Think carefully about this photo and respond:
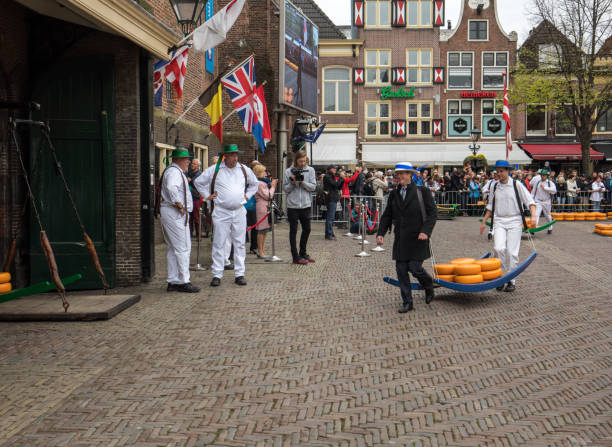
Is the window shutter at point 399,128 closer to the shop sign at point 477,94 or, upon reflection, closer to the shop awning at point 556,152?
the shop sign at point 477,94

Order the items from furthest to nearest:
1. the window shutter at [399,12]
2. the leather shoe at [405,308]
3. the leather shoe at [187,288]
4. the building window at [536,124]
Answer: the building window at [536,124]
the window shutter at [399,12]
the leather shoe at [187,288]
the leather shoe at [405,308]

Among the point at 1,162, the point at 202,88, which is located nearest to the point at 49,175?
the point at 1,162

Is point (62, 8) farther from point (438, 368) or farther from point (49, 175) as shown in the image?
point (438, 368)

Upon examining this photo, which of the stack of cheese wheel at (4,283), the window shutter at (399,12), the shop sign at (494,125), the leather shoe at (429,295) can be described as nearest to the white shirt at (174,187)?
the stack of cheese wheel at (4,283)

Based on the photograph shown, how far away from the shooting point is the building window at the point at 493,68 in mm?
40875

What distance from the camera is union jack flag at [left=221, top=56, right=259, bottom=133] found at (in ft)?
42.2

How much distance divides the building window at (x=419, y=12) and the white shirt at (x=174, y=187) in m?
34.8

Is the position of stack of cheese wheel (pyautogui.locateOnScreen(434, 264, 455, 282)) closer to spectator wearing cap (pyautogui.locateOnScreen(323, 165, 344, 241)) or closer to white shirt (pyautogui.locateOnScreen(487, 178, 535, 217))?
white shirt (pyautogui.locateOnScreen(487, 178, 535, 217))

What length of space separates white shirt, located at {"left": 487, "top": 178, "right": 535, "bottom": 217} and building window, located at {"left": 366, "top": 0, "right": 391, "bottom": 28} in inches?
1323

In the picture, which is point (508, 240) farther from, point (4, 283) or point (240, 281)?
point (4, 283)

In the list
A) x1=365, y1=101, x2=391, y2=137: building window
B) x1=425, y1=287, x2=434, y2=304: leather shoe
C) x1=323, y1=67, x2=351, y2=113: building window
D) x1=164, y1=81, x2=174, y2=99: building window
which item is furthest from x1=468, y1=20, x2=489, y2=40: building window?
x1=425, y1=287, x2=434, y2=304: leather shoe

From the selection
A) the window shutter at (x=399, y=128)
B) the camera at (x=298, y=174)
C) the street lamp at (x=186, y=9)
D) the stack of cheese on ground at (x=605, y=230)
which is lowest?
the stack of cheese on ground at (x=605, y=230)

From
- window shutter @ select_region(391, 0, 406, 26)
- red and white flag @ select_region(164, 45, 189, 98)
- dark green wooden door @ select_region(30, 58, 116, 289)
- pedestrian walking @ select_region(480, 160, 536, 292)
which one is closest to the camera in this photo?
dark green wooden door @ select_region(30, 58, 116, 289)

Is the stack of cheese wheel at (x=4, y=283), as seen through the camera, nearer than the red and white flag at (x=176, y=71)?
Yes
